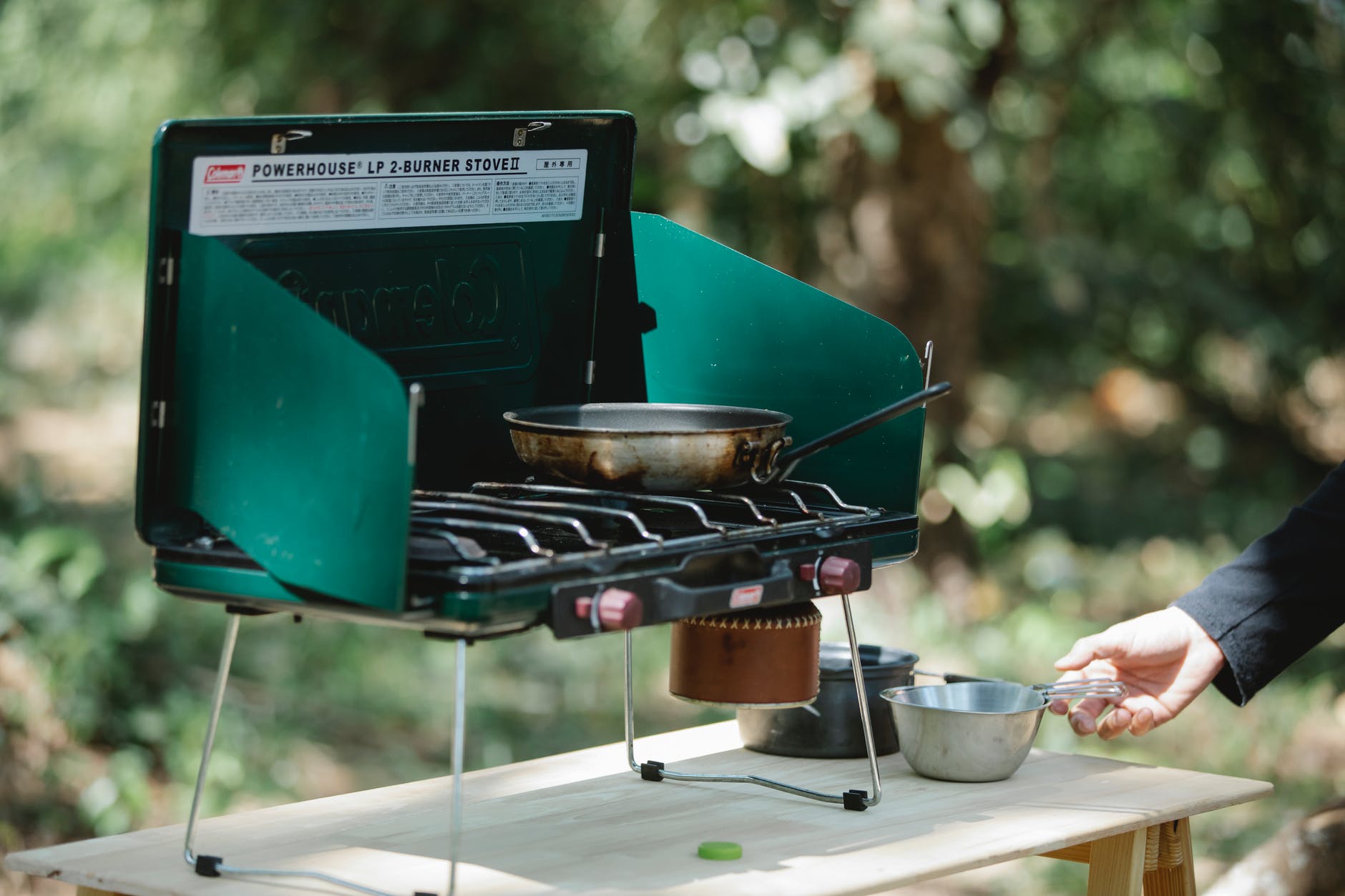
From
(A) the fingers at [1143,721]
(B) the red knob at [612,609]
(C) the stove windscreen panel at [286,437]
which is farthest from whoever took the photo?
(A) the fingers at [1143,721]

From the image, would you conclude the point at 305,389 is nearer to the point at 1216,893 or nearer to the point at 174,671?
the point at 1216,893

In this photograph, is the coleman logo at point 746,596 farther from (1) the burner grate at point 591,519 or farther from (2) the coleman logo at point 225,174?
(2) the coleman logo at point 225,174

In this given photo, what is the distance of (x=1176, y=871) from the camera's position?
2.40m

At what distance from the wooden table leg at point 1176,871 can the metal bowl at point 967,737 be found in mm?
247

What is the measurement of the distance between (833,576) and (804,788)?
435 millimetres

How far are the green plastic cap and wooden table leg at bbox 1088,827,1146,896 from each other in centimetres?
58

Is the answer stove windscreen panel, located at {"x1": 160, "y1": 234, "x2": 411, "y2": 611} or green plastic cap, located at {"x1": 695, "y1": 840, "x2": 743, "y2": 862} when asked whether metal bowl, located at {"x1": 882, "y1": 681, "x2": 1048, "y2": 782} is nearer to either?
green plastic cap, located at {"x1": 695, "y1": 840, "x2": 743, "y2": 862}

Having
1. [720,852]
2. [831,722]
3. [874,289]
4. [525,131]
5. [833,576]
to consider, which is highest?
[874,289]

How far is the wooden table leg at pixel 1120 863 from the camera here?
2207mm

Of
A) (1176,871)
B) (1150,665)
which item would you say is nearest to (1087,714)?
(1150,665)

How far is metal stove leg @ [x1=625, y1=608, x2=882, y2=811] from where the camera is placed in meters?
2.19

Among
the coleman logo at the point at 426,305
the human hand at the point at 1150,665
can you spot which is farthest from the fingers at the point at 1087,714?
the coleman logo at the point at 426,305

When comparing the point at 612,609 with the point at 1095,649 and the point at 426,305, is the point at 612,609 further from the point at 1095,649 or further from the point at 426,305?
the point at 1095,649

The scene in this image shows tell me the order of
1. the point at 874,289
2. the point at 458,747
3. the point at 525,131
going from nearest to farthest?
the point at 458,747
the point at 525,131
the point at 874,289
